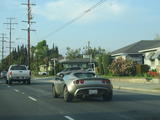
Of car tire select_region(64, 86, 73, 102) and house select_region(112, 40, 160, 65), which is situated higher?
house select_region(112, 40, 160, 65)

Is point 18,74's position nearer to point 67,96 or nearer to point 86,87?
point 67,96

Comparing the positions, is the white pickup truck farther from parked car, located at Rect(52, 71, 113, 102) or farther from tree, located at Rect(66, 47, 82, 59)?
tree, located at Rect(66, 47, 82, 59)

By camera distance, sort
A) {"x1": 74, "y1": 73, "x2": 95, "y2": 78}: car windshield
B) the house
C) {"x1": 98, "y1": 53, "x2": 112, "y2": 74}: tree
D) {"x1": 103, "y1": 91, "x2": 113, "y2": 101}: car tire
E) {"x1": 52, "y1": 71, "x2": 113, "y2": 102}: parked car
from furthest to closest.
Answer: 1. {"x1": 98, "y1": 53, "x2": 112, "y2": 74}: tree
2. the house
3. {"x1": 74, "y1": 73, "x2": 95, "y2": 78}: car windshield
4. {"x1": 103, "y1": 91, "x2": 113, "y2": 101}: car tire
5. {"x1": 52, "y1": 71, "x2": 113, "y2": 102}: parked car

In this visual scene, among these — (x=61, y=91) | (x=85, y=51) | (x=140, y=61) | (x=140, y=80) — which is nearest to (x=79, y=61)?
(x=85, y=51)

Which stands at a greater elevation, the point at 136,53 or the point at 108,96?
the point at 136,53

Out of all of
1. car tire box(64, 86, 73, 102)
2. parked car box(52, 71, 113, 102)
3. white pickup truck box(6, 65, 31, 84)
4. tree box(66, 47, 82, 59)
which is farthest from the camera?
tree box(66, 47, 82, 59)

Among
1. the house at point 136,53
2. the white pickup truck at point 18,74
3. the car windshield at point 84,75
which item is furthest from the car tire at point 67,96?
the house at point 136,53

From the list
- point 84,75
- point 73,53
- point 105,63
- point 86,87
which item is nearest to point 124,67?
point 105,63

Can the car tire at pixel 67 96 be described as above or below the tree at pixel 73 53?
below

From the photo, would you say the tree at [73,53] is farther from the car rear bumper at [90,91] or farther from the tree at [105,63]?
the car rear bumper at [90,91]

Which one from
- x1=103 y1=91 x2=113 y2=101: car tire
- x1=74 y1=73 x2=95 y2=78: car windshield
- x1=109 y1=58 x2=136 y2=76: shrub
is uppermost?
x1=109 y1=58 x2=136 y2=76: shrub

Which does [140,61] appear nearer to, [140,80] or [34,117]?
[140,80]

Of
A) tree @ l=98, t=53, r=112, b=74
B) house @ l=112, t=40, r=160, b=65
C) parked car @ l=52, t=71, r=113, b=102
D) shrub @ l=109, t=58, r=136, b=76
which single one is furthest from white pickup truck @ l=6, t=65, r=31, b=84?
parked car @ l=52, t=71, r=113, b=102

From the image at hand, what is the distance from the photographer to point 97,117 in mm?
13469
